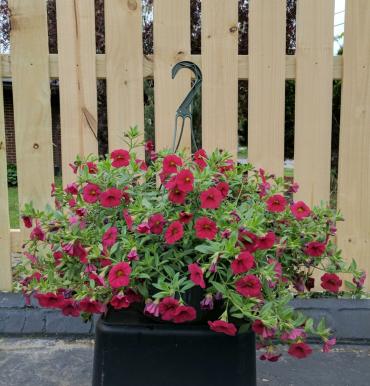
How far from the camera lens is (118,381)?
140cm

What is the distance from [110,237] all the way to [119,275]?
13 cm

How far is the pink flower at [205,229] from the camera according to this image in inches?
51.7

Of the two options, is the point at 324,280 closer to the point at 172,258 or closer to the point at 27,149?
the point at 172,258

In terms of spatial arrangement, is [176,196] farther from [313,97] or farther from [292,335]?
[313,97]

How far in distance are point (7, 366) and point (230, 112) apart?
1590mm

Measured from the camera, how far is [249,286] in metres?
1.29

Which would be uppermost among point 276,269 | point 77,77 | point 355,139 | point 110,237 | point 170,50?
point 170,50

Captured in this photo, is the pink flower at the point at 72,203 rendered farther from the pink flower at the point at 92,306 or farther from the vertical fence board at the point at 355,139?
the vertical fence board at the point at 355,139

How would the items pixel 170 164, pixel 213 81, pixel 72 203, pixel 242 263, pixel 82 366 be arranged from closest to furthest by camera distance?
pixel 242 263 → pixel 170 164 → pixel 72 203 → pixel 82 366 → pixel 213 81

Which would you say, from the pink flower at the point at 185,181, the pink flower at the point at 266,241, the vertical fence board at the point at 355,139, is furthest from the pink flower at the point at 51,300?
the vertical fence board at the point at 355,139

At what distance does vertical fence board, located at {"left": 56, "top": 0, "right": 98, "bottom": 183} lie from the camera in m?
2.60

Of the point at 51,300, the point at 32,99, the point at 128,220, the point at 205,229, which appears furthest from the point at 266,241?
the point at 32,99

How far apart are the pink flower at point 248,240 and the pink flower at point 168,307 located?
0.72 ft

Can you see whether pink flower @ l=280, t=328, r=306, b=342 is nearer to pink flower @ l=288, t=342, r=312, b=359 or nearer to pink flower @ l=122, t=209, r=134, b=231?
pink flower @ l=288, t=342, r=312, b=359
